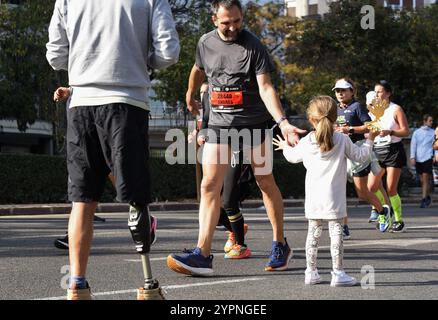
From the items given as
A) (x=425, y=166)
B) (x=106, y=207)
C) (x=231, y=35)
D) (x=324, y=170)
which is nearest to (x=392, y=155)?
(x=231, y=35)

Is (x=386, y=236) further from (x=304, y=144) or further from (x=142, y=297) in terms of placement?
(x=142, y=297)

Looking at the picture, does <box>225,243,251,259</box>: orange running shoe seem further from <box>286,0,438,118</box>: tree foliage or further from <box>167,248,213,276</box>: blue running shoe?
<box>286,0,438,118</box>: tree foliage

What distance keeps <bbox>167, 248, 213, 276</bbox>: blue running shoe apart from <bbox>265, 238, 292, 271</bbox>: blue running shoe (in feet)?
1.73

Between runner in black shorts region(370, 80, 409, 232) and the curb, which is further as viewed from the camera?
the curb

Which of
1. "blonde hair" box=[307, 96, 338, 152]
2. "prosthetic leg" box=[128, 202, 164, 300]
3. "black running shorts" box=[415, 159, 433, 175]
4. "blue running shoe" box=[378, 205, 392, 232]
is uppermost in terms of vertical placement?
"blonde hair" box=[307, 96, 338, 152]

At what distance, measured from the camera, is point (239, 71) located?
7320 millimetres

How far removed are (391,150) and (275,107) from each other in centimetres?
514

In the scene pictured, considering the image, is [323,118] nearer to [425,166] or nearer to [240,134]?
[240,134]

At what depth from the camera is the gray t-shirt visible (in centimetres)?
728

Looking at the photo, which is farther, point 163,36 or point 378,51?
point 378,51

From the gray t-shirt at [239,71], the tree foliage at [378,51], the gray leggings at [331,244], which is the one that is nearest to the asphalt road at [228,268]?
the gray leggings at [331,244]

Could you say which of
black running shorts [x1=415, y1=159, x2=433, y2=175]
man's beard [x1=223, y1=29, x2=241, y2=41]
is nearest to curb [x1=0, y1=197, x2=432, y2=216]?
black running shorts [x1=415, y1=159, x2=433, y2=175]

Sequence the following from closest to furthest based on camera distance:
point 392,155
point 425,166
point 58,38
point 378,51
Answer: point 58,38, point 392,155, point 425,166, point 378,51

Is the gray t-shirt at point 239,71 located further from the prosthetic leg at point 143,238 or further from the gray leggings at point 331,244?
the prosthetic leg at point 143,238
